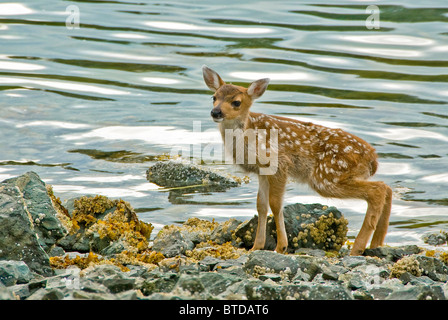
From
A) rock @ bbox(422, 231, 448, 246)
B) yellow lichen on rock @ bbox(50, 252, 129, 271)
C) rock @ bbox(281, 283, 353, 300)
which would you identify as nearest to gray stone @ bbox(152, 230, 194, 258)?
yellow lichen on rock @ bbox(50, 252, 129, 271)

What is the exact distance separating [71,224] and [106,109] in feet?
31.1

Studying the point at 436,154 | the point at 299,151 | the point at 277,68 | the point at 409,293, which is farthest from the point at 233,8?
the point at 409,293

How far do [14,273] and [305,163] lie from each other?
167 inches

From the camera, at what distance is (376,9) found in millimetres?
26453

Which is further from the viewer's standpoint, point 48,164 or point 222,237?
point 48,164

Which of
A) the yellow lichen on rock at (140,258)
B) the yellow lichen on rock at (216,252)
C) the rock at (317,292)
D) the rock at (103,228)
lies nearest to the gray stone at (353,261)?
the yellow lichen on rock at (216,252)

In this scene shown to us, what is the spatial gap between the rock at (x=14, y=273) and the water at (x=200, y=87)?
4076 mm

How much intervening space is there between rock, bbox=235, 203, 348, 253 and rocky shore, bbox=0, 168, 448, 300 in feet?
0.04

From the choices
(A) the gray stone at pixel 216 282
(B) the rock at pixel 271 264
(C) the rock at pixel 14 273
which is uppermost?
(A) the gray stone at pixel 216 282

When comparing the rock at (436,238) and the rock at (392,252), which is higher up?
the rock at (392,252)

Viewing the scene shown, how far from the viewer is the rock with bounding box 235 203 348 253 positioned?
367 inches

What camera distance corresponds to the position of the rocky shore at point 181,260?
641cm

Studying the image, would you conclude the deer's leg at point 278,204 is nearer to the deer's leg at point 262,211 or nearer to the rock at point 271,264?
the deer's leg at point 262,211
